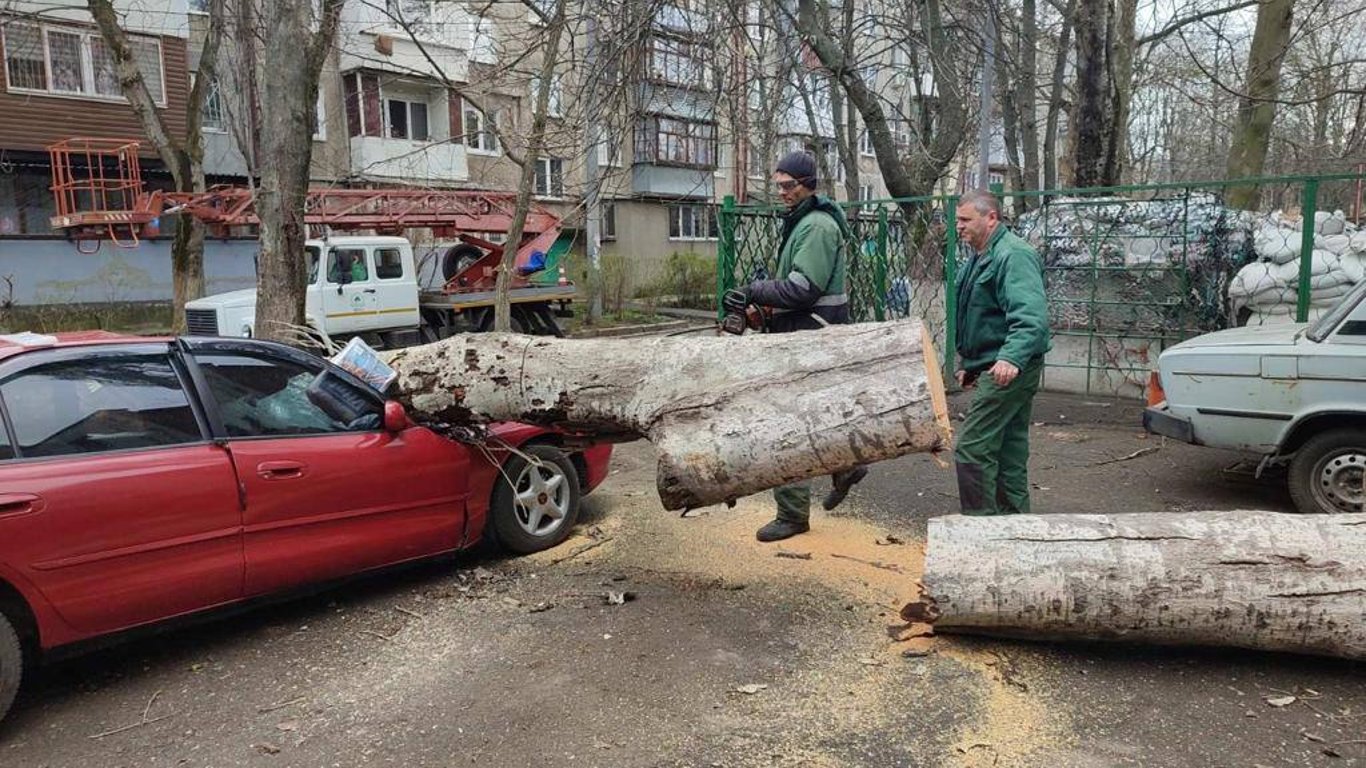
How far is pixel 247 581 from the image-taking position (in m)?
3.68

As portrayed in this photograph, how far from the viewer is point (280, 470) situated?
376 cm

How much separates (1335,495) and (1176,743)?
2951 mm

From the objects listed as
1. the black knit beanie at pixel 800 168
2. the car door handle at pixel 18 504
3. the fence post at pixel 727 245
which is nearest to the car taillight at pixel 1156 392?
the black knit beanie at pixel 800 168

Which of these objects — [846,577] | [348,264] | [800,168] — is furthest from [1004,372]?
[348,264]

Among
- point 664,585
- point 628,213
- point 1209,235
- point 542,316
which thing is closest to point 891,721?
point 664,585

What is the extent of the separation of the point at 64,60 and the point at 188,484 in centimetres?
2074

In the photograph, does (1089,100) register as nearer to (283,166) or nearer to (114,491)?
(283,166)

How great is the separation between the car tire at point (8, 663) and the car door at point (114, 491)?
0.46 ft

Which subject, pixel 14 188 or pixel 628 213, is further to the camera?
pixel 628 213

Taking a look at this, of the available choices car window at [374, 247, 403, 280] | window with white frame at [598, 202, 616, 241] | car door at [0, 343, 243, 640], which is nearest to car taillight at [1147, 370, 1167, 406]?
car door at [0, 343, 243, 640]

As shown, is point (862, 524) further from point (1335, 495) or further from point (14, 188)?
point (14, 188)

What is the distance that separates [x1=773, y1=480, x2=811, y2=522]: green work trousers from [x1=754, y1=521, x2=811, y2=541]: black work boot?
3cm

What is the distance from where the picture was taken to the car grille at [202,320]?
1327 cm

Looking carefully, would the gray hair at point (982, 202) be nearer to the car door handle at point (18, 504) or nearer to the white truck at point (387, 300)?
the car door handle at point (18, 504)
